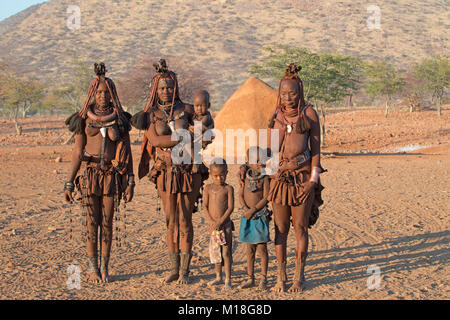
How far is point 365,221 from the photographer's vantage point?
741 centimetres

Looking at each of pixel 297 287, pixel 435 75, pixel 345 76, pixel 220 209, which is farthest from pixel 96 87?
pixel 435 75

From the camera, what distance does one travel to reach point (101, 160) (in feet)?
15.5

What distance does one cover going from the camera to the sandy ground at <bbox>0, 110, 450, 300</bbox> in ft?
15.2

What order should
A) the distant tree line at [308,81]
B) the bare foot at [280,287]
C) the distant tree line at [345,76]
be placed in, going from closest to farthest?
the bare foot at [280,287], the distant tree line at [345,76], the distant tree line at [308,81]

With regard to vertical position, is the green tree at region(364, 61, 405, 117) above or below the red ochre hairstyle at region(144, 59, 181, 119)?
above

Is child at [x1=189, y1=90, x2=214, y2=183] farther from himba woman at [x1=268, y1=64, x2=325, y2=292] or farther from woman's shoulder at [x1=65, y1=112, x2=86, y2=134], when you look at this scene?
woman's shoulder at [x1=65, y1=112, x2=86, y2=134]

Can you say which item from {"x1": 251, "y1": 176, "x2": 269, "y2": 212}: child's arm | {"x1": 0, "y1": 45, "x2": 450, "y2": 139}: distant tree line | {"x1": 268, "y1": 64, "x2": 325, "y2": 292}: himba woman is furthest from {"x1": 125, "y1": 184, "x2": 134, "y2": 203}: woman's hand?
{"x1": 0, "y1": 45, "x2": 450, "y2": 139}: distant tree line

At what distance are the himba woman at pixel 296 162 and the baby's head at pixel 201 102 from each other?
2.10 feet

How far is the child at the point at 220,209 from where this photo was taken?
Result: 186 inches

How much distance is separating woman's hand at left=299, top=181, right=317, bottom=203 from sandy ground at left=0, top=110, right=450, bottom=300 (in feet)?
2.86

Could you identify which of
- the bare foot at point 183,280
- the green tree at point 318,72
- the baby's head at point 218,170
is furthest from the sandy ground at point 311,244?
the green tree at point 318,72

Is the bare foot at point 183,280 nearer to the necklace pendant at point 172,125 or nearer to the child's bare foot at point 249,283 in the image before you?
the child's bare foot at point 249,283

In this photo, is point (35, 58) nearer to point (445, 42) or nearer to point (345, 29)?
point (345, 29)

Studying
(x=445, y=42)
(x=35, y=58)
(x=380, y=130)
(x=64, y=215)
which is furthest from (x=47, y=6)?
(x=64, y=215)
